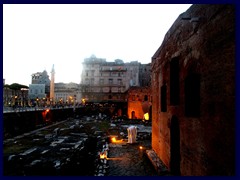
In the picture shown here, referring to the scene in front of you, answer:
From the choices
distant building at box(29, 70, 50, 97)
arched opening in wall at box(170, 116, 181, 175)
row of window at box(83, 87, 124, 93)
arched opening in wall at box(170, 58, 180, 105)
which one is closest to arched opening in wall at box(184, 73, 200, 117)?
arched opening in wall at box(170, 58, 180, 105)

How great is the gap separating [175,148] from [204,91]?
14.4ft

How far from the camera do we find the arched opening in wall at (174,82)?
32.8ft

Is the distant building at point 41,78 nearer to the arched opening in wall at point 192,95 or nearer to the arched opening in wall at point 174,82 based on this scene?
the arched opening in wall at point 174,82

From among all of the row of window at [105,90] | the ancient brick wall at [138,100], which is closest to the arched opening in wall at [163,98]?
the ancient brick wall at [138,100]

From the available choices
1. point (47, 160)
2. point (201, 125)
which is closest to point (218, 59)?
point (201, 125)

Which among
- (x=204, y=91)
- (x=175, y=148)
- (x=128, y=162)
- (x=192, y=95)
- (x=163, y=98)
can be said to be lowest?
(x=128, y=162)

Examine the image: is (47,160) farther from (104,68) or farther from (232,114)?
(104,68)

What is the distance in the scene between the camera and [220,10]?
560 centimetres

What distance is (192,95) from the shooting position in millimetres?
7871

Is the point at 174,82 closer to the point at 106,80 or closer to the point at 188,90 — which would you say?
the point at 188,90

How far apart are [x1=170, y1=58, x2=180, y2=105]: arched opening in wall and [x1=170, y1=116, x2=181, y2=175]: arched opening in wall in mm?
808

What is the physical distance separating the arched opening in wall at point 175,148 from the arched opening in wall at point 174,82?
0.81 meters

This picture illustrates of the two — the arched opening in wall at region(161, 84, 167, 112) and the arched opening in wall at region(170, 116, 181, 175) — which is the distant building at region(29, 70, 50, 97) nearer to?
the arched opening in wall at region(161, 84, 167, 112)

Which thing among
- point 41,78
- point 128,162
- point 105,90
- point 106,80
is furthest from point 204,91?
point 41,78
